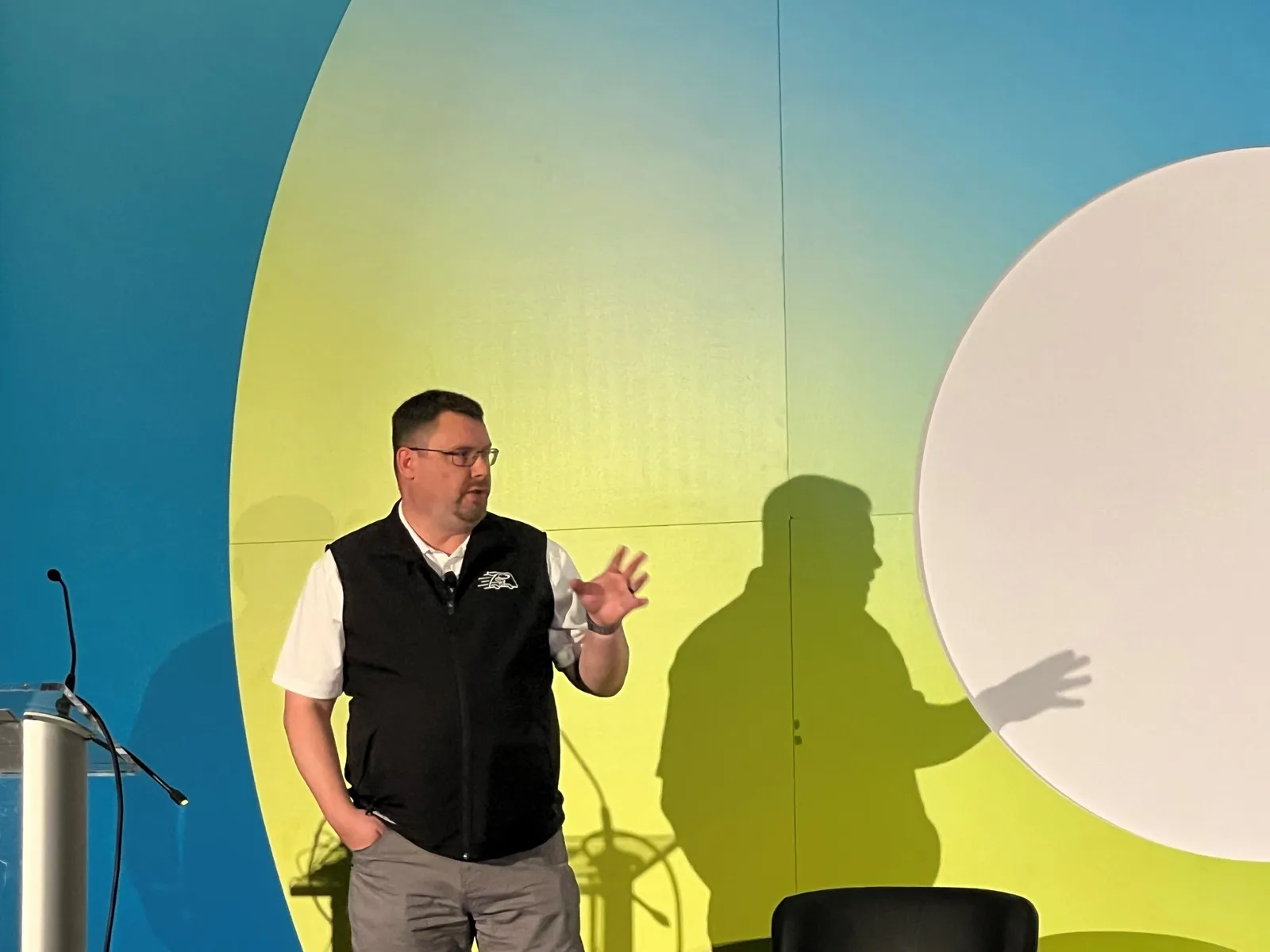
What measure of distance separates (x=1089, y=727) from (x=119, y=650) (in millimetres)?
2185

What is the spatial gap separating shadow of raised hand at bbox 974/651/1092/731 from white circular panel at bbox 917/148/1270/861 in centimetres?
1

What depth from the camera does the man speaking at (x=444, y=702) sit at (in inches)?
93.3

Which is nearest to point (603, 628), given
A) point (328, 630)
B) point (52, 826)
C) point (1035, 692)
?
point (328, 630)

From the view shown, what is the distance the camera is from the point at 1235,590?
8.77 ft

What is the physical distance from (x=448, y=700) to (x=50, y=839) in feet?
2.99

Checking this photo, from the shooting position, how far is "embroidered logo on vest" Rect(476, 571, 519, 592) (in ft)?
7.99

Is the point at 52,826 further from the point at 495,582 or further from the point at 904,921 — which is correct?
the point at 904,921

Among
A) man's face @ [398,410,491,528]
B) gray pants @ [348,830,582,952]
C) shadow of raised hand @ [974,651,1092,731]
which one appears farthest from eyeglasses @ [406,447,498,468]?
shadow of raised hand @ [974,651,1092,731]

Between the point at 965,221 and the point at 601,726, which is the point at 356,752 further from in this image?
the point at 965,221

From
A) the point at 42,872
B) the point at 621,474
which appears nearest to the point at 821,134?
the point at 621,474

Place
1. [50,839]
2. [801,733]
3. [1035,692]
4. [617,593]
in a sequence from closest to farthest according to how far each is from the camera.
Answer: [50,839] → [617,593] → [1035,692] → [801,733]

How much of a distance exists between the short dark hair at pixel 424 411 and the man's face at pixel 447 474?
0.01 meters

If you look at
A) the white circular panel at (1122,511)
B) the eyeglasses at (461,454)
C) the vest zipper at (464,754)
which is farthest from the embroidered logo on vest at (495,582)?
the white circular panel at (1122,511)

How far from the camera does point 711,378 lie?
2932 millimetres
